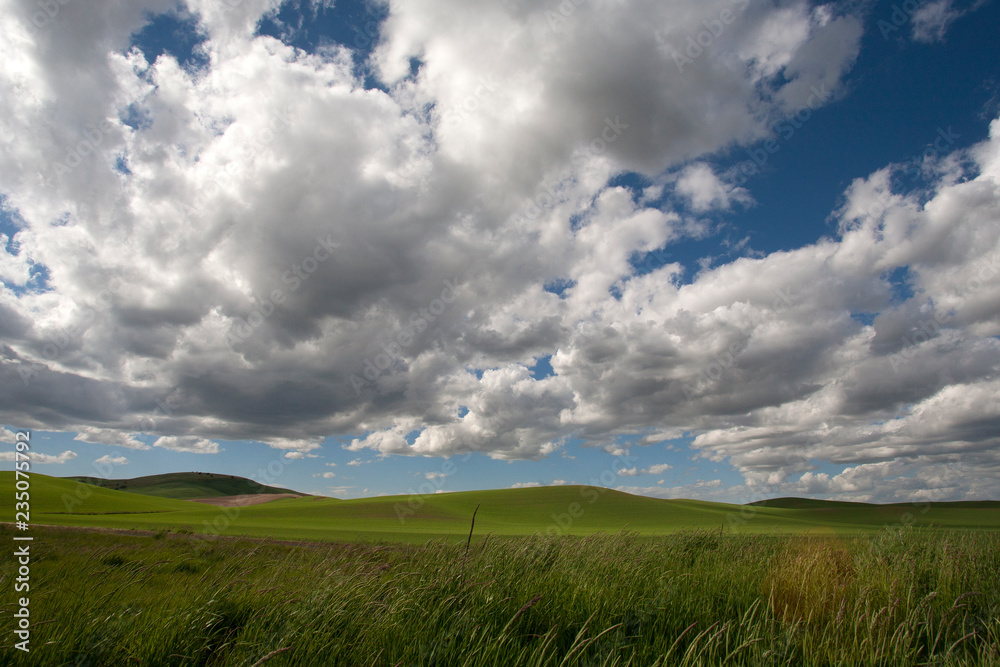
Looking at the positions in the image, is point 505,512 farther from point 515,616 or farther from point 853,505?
point 853,505

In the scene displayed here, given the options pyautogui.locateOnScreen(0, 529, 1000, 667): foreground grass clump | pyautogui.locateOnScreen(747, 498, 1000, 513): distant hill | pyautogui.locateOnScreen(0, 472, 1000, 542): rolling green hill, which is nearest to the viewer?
pyautogui.locateOnScreen(0, 529, 1000, 667): foreground grass clump

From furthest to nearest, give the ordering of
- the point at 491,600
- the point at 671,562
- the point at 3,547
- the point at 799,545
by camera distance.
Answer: the point at 3,547 < the point at 799,545 < the point at 671,562 < the point at 491,600

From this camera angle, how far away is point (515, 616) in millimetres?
5094

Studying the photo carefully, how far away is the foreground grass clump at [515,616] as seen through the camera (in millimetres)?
5359

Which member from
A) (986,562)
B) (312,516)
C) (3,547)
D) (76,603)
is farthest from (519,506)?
(76,603)

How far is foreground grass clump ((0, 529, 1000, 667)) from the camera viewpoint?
536 centimetres

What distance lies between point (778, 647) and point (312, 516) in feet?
254

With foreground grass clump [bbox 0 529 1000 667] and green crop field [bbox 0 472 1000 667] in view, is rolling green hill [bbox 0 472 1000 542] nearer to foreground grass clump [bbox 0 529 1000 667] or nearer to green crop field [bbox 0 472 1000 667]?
green crop field [bbox 0 472 1000 667]

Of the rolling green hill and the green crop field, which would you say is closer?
the green crop field

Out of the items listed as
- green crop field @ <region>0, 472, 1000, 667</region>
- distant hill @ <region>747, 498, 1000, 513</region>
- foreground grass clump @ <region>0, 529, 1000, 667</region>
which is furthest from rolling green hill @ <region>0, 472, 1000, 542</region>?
foreground grass clump @ <region>0, 529, 1000, 667</region>

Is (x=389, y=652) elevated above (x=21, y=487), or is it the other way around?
(x=21, y=487)

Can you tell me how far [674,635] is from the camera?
6883 millimetres

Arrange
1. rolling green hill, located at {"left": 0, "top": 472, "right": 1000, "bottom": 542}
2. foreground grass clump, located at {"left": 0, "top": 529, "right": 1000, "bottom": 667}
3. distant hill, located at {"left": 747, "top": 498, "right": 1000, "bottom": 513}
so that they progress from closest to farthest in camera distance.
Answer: foreground grass clump, located at {"left": 0, "top": 529, "right": 1000, "bottom": 667}
rolling green hill, located at {"left": 0, "top": 472, "right": 1000, "bottom": 542}
distant hill, located at {"left": 747, "top": 498, "right": 1000, "bottom": 513}

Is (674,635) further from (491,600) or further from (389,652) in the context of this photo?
(389,652)
